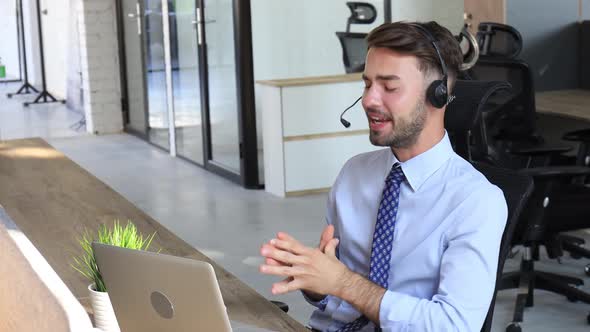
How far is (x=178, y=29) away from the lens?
27.0 ft

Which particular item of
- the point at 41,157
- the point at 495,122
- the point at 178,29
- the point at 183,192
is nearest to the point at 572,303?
the point at 495,122

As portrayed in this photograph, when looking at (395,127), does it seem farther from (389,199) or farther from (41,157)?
(41,157)

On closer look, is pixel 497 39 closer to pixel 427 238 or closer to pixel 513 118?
pixel 513 118

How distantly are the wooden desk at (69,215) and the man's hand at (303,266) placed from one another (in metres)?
0.10

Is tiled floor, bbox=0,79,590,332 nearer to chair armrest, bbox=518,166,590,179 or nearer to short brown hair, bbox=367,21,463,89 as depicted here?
chair armrest, bbox=518,166,590,179

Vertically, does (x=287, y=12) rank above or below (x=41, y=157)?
above

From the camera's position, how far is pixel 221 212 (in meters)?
6.15

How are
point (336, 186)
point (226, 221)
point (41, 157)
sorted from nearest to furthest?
point (336, 186) → point (41, 157) → point (226, 221)

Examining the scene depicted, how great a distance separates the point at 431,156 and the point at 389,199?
12 cm

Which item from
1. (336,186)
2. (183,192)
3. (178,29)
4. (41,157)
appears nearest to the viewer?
(336,186)

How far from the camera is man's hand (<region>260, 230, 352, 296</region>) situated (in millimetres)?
1759

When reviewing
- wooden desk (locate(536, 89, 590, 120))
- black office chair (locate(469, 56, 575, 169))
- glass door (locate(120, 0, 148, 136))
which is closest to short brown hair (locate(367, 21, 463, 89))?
black office chair (locate(469, 56, 575, 169))

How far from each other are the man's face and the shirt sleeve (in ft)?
0.66

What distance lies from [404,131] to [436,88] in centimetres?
11
